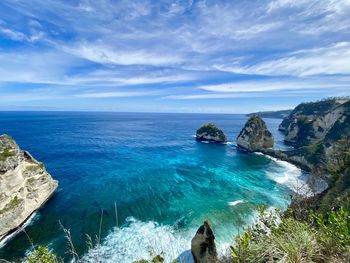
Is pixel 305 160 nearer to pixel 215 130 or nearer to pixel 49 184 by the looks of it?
pixel 215 130

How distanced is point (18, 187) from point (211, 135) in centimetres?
8946

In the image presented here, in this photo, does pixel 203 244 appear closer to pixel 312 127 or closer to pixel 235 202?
pixel 235 202

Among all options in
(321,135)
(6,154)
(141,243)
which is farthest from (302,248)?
(321,135)

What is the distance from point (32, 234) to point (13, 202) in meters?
5.84

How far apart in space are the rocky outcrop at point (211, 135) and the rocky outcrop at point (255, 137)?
16427 mm

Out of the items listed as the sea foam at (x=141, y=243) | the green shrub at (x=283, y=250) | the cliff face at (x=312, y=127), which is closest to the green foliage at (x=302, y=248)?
the green shrub at (x=283, y=250)

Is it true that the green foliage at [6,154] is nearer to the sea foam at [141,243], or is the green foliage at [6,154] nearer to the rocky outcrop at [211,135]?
the sea foam at [141,243]

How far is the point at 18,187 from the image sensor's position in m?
35.2

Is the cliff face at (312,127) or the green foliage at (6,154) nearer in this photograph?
the green foliage at (6,154)

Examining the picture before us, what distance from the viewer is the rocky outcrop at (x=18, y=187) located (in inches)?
1251

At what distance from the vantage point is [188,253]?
86.7 ft

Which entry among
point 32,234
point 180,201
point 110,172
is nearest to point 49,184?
point 32,234

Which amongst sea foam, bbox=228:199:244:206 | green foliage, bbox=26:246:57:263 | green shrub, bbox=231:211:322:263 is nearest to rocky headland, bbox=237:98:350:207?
sea foam, bbox=228:199:244:206

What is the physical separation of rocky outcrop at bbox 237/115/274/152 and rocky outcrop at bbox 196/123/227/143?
647 inches
